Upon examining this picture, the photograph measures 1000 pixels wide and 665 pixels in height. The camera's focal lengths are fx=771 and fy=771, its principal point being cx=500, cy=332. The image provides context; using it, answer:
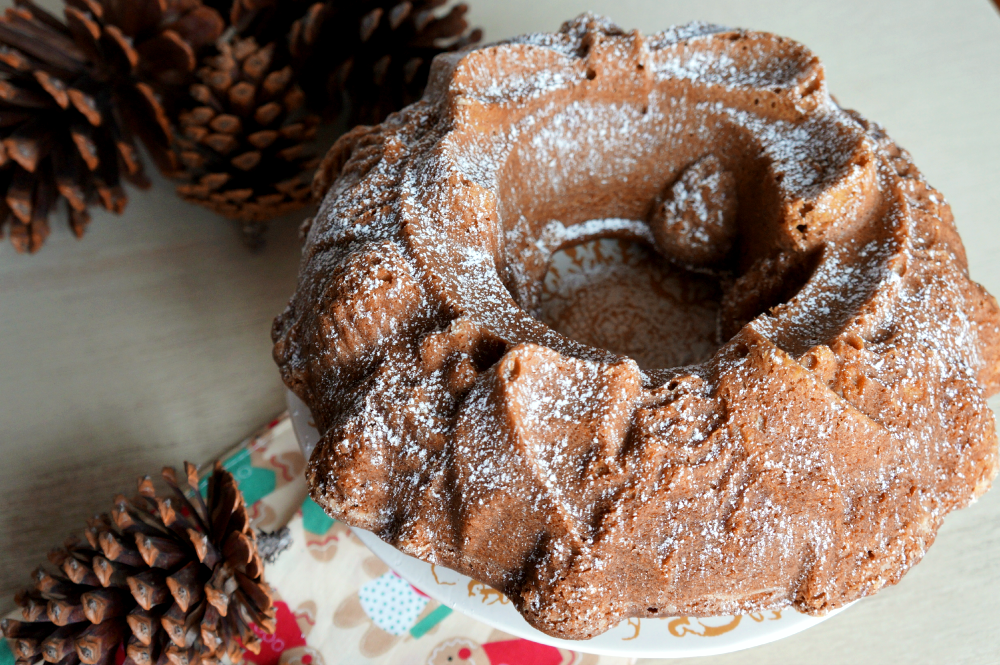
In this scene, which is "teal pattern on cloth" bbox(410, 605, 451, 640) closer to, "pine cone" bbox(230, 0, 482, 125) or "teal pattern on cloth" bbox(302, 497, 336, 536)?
"teal pattern on cloth" bbox(302, 497, 336, 536)

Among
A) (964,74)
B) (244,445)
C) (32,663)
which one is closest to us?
(32,663)

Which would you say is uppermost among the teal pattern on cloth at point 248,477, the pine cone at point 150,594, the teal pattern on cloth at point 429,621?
the pine cone at point 150,594

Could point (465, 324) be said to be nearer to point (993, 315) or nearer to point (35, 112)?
point (993, 315)

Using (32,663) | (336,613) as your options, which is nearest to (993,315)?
(336,613)

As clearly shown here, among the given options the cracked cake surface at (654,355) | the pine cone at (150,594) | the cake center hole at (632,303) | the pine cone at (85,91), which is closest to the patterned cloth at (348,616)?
the pine cone at (150,594)

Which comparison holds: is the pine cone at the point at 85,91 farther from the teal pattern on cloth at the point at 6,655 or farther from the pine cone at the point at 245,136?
the teal pattern on cloth at the point at 6,655

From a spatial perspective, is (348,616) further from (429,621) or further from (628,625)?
(628,625)

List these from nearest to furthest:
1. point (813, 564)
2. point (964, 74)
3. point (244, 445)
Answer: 1. point (813, 564)
2. point (244, 445)
3. point (964, 74)
